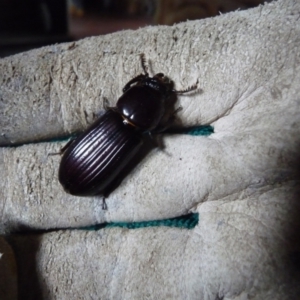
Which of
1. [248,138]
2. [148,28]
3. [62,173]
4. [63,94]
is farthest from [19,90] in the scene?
[248,138]

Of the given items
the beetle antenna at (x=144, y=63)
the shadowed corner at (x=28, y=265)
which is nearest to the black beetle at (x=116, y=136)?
the beetle antenna at (x=144, y=63)

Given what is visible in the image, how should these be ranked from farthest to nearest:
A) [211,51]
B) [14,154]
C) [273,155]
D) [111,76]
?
[14,154]
[111,76]
[211,51]
[273,155]

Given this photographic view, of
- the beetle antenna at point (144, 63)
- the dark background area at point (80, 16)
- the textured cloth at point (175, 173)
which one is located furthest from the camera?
the dark background area at point (80, 16)

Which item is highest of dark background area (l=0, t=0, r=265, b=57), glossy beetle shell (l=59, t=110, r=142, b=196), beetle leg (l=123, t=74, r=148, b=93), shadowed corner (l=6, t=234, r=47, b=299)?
dark background area (l=0, t=0, r=265, b=57)

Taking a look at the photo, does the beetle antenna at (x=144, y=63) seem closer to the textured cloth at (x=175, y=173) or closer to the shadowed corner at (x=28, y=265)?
the textured cloth at (x=175, y=173)

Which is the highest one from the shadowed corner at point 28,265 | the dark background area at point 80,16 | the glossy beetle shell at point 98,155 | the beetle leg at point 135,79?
the dark background area at point 80,16

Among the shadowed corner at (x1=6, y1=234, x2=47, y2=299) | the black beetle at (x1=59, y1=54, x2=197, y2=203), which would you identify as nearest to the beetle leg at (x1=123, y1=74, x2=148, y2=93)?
the black beetle at (x1=59, y1=54, x2=197, y2=203)

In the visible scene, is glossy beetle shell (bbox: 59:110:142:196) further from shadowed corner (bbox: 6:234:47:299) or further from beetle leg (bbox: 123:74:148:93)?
shadowed corner (bbox: 6:234:47:299)

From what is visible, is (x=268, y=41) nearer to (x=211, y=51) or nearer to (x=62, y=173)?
(x=211, y=51)
